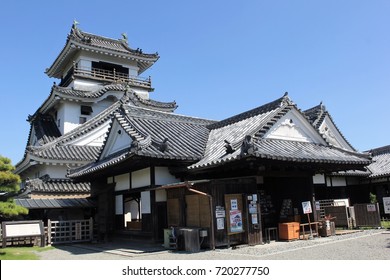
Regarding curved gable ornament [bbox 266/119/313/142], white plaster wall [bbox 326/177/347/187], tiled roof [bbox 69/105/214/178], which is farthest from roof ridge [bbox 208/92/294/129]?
white plaster wall [bbox 326/177/347/187]

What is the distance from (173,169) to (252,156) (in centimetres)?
437

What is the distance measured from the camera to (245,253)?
37.8 feet

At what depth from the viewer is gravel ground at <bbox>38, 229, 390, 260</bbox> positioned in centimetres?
1048

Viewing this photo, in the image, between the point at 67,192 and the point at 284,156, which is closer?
the point at 284,156

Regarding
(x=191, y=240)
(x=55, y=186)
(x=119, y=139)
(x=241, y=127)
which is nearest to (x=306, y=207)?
(x=241, y=127)

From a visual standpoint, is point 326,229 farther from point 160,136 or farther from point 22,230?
point 22,230

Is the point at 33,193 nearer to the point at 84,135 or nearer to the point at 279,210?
the point at 84,135

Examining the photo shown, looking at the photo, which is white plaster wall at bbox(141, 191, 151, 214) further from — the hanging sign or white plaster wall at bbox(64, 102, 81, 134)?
white plaster wall at bbox(64, 102, 81, 134)

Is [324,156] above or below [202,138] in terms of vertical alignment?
below

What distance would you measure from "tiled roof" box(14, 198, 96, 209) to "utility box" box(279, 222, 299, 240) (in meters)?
11.4

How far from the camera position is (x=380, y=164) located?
28406mm

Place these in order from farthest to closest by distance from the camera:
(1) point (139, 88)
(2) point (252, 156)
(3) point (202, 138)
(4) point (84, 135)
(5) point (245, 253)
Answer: (1) point (139, 88) → (4) point (84, 135) → (3) point (202, 138) → (2) point (252, 156) → (5) point (245, 253)

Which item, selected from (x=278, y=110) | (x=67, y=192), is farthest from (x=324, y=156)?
(x=67, y=192)

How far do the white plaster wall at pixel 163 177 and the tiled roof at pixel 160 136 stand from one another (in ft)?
3.02
